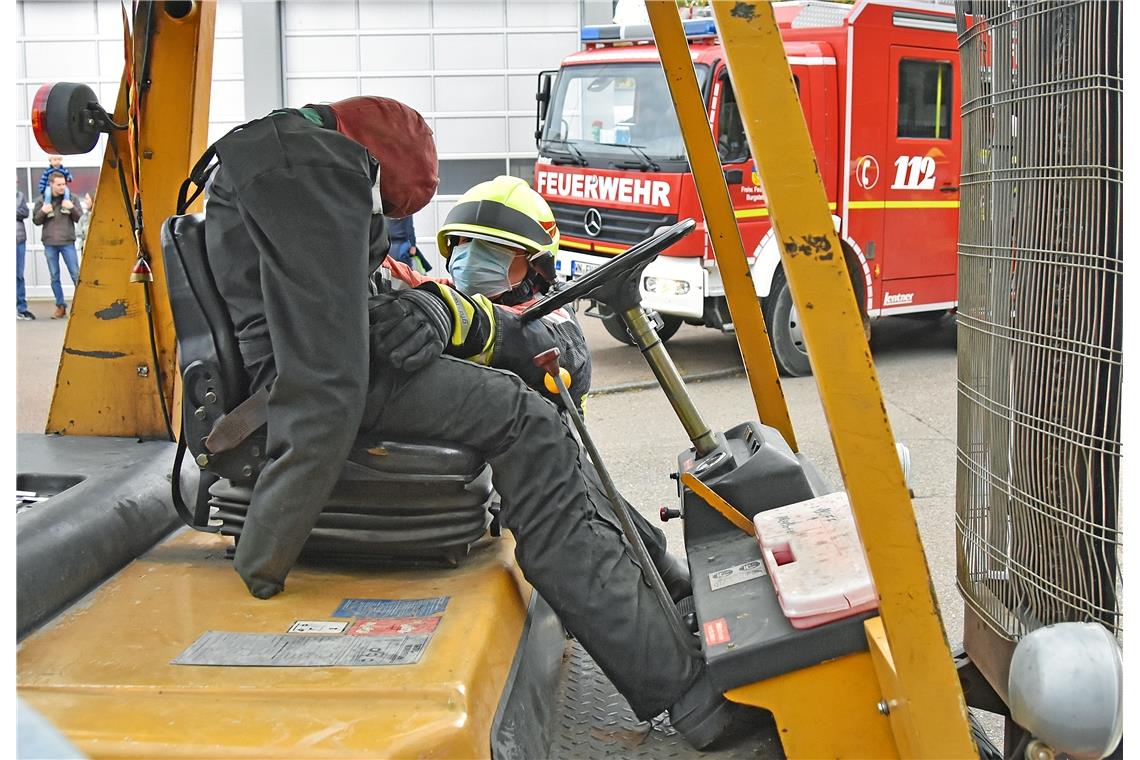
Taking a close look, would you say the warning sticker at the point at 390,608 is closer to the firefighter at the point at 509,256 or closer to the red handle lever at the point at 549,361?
the red handle lever at the point at 549,361

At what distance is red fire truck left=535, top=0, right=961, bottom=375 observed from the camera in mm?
8648

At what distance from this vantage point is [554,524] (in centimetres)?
219

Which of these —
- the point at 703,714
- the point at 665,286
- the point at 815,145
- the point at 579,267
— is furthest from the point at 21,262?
the point at 703,714

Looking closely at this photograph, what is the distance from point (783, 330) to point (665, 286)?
1.07m

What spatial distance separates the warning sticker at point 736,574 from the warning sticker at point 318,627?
740mm

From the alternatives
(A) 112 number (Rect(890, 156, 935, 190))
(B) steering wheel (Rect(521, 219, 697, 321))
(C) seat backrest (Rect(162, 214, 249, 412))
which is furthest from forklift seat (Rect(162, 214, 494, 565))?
(A) 112 number (Rect(890, 156, 935, 190))

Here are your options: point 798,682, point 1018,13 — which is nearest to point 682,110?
point 1018,13

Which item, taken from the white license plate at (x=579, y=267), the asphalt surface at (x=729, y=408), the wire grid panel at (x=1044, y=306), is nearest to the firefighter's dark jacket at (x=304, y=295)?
the wire grid panel at (x=1044, y=306)

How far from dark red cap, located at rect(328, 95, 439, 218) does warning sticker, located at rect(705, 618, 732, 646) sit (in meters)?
1.03

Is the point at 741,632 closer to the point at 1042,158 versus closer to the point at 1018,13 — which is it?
the point at 1042,158

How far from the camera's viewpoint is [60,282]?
13.6 m

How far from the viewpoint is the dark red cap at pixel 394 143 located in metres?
2.23

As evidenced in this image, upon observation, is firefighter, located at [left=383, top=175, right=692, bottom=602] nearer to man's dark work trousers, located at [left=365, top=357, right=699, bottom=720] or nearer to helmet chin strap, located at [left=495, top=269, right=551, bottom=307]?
helmet chin strap, located at [left=495, top=269, right=551, bottom=307]

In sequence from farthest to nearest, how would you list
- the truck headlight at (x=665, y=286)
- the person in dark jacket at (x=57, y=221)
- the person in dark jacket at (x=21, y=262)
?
the person in dark jacket at (x=21, y=262) → the person in dark jacket at (x=57, y=221) → the truck headlight at (x=665, y=286)
